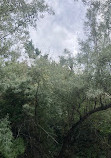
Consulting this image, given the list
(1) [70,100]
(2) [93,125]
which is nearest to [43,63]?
(1) [70,100]

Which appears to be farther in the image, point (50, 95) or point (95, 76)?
point (50, 95)

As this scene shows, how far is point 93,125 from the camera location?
6.48 m

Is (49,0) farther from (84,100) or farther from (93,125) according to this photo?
(93,125)

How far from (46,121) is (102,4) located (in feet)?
13.1

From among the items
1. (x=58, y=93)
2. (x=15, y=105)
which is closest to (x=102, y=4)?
(x=58, y=93)

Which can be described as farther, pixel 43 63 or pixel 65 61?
pixel 65 61

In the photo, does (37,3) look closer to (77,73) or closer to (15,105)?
(77,73)

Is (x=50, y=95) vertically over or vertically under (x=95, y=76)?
under

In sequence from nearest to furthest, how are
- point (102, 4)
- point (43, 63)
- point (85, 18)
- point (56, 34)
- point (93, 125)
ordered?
point (43, 63) < point (102, 4) < point (93, 125) < point (56, 34) < point (85, 18)

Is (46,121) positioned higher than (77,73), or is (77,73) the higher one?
(77,73)

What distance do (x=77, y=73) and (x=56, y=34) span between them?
2.06 m

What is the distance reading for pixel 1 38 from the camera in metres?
5.49

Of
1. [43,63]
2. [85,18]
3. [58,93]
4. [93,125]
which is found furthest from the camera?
[85,18]

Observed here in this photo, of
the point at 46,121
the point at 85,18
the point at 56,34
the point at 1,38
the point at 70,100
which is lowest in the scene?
the point at 46,121
